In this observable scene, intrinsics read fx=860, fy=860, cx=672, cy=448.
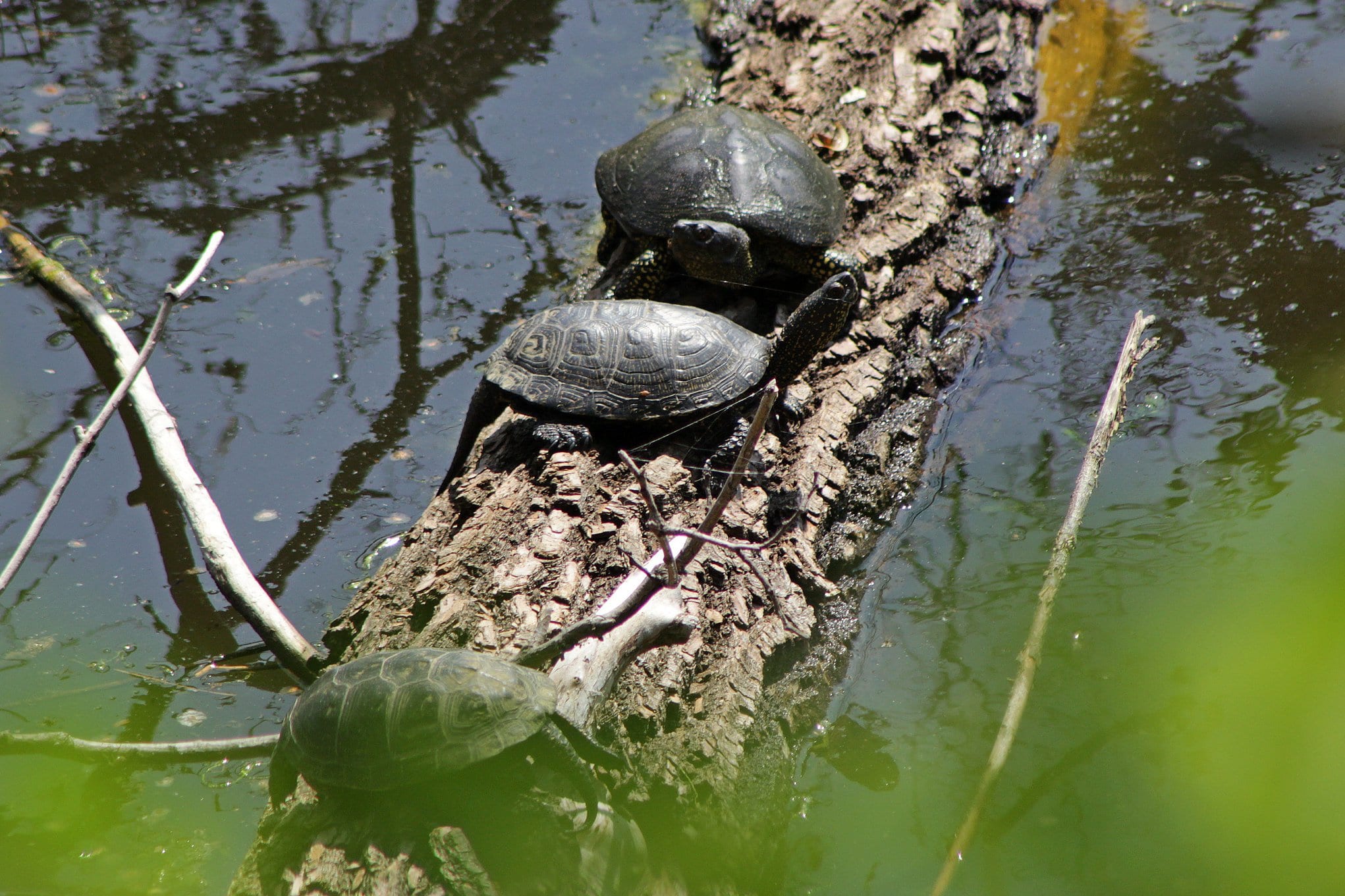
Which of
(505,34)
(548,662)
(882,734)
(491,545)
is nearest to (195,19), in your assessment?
(505,34)

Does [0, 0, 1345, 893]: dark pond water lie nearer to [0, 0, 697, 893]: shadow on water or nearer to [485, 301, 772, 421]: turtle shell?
[0, 0, 697, 893]: shadow on water

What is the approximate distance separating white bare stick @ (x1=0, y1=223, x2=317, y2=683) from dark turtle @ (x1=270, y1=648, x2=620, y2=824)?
88 centimetres

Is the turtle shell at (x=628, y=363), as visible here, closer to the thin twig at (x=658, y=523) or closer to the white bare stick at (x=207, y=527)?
the white bare stick at (x=207, y=527)

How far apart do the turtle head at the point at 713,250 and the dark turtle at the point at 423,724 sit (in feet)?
7.78

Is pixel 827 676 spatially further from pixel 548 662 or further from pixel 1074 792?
pixel 548 662

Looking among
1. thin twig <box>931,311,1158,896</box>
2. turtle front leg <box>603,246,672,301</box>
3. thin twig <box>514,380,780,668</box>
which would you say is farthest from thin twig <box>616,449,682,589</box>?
turtle front leg <box>603,246,672,301</box>

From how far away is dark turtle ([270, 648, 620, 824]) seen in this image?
1968mm

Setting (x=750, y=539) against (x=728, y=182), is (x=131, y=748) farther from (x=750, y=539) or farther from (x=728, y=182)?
(x=728, y=182)

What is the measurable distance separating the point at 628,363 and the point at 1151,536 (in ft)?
6.59

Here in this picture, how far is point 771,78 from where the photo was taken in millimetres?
5418

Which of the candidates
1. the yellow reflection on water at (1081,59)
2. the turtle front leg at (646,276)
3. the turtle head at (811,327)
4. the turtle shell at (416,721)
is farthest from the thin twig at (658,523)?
the yellow reflection on water at (1081,59)

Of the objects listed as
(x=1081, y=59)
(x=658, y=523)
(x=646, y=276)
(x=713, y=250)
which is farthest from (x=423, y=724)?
(x=1081, y=59)

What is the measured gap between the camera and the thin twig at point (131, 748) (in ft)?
8.39

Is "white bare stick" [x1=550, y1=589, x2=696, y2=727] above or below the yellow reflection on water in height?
below
